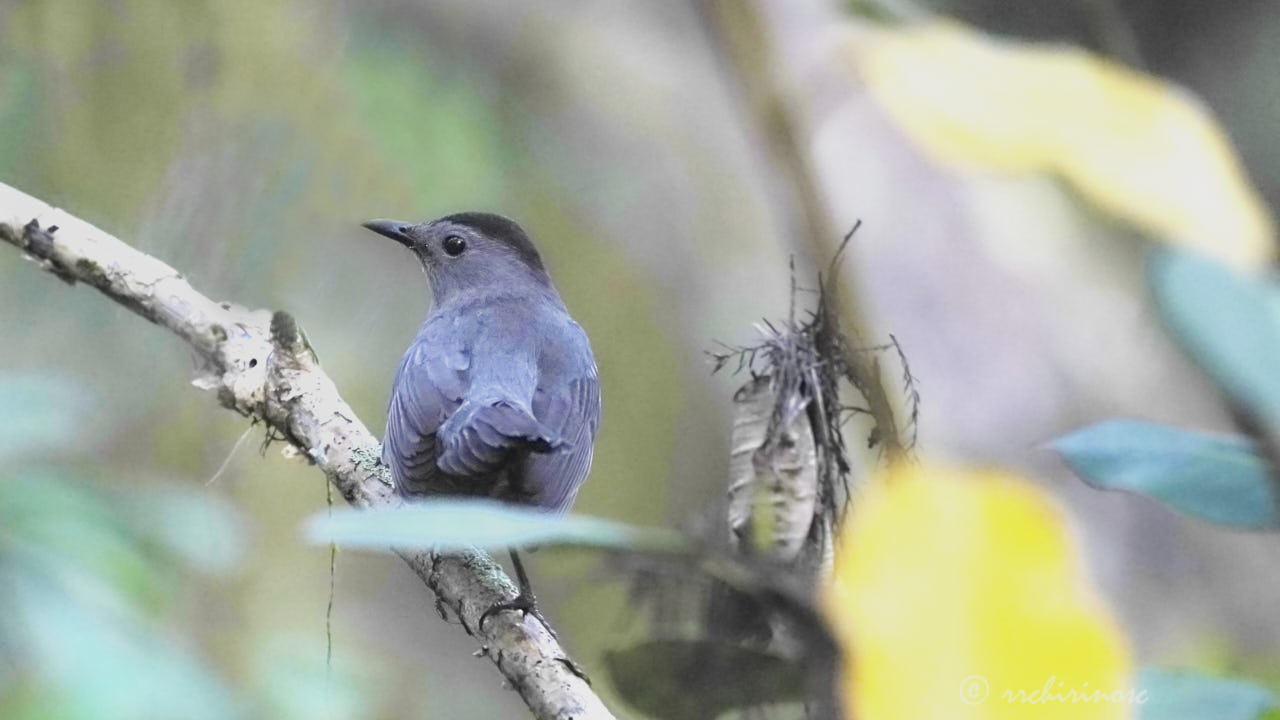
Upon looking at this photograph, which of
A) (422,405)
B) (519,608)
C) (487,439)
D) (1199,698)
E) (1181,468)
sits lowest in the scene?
(1199,698)

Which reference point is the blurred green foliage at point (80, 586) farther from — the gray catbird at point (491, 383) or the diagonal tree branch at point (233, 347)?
the gray catbird at point (491, 383)

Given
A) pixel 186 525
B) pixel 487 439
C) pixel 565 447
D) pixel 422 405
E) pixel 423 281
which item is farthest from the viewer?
pixel 423 281

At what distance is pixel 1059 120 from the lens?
8.50ft

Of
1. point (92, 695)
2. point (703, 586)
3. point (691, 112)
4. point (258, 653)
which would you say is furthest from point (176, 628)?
point (691, 112)

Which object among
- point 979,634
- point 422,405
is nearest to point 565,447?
point 422,405

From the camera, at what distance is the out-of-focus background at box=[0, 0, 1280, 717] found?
343 cm

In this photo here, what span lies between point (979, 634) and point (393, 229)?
3.10 meters

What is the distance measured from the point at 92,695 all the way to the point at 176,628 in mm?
1124

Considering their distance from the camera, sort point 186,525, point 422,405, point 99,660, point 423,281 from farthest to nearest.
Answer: point 423,281 < point 186,525 < point 422,405 < point 99,660

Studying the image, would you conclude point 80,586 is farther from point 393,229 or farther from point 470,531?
point 470,531

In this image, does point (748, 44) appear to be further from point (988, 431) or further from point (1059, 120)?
point (988, 431)

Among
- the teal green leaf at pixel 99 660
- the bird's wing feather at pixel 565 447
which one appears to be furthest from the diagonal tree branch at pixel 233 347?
the teal green leaf at pixel 99 660

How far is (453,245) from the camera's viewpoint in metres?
4.02

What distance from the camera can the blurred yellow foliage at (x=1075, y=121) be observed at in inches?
93.3
